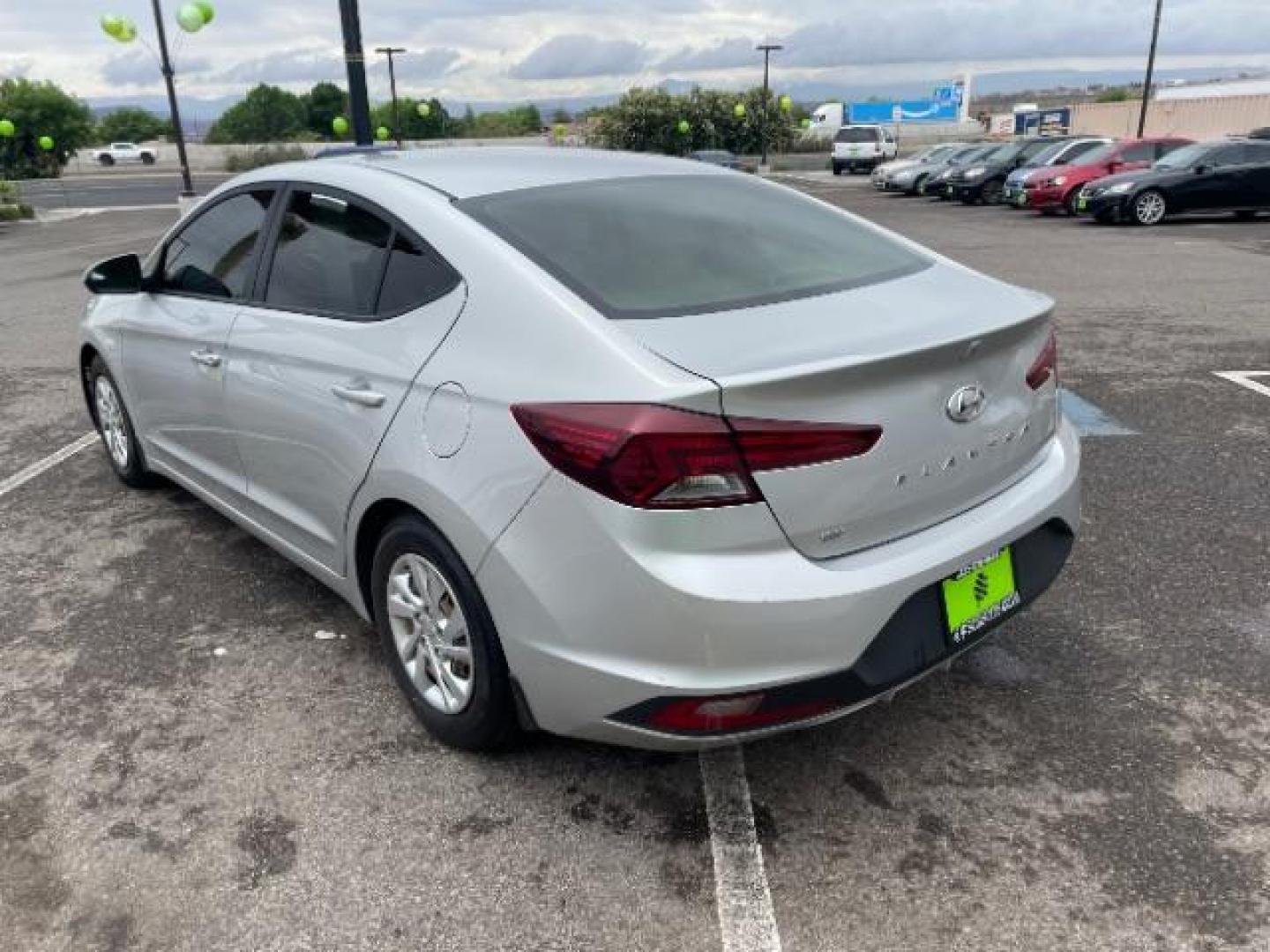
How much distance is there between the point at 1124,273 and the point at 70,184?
4592cm

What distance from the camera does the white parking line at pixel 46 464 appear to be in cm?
530

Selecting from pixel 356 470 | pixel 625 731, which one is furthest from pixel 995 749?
pixel 356 470

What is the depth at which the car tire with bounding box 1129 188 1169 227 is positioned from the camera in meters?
17.7

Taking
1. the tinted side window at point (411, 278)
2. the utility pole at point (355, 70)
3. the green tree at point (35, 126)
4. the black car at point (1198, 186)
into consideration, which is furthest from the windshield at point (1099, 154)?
the green tree at point (35, 126)

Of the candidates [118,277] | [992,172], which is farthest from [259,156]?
[118,277]

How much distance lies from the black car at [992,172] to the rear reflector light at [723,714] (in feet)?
79.2

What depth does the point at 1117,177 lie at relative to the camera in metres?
18.0

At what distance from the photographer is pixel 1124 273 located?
39.3 feet

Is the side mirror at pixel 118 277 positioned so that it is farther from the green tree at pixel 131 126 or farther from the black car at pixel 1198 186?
the green tree at pixel 131 126

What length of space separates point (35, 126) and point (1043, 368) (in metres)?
61.4

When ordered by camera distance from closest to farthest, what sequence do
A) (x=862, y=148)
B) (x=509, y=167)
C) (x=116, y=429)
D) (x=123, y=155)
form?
(x=509, y=167) → (x=116, y=429) → (x=862, y=148) → (x=123, y=155)

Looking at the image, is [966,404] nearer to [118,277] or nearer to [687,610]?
[687,610]

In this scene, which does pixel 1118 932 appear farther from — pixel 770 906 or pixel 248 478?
pixel 248 478

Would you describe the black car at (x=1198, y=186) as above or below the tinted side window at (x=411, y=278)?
below
